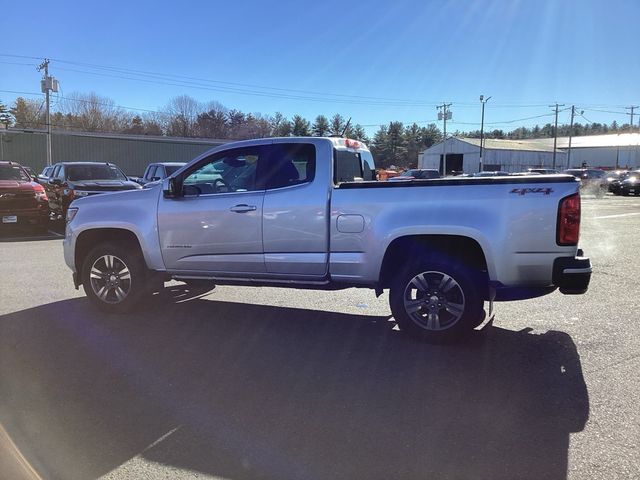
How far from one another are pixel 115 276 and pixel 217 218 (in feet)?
5.12

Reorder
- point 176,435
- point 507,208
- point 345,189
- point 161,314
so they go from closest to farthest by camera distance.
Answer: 1. point 176,435
2. point 507,208
3. point 345,189
4. point 161,314

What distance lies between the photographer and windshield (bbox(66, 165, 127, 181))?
A: 1547 cm

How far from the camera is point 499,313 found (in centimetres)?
636

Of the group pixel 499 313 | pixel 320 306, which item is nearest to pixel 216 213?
pixel 320 306

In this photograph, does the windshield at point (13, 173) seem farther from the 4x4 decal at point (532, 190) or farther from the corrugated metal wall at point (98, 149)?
the corrugated metal wall at point (98, 149)

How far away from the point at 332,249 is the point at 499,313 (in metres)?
2.47

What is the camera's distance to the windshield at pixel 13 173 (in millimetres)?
14281

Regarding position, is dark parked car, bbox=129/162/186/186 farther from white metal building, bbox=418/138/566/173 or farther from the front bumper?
white metal building, bbox=418/138/566/173

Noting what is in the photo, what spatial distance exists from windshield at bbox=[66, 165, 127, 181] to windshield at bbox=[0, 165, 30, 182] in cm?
115

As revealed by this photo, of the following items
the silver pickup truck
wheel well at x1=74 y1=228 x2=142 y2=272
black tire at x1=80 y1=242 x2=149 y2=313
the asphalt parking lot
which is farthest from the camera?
wheel well at x1=74 y1=228 x2=142 y2=272

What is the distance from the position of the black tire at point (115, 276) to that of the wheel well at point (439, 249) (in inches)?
116

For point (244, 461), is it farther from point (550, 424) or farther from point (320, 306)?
point (320, 306)

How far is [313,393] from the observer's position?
4.02 metres

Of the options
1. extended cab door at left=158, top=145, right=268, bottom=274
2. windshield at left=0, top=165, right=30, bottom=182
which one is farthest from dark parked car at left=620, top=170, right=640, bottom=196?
extended cab door at left=158, top=145, right=268, bottom=274
